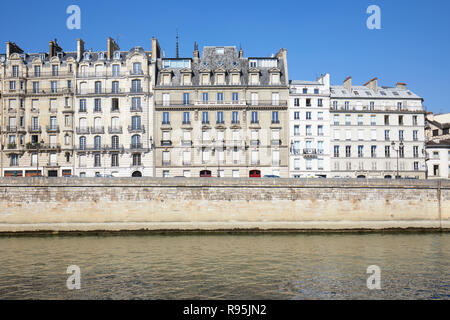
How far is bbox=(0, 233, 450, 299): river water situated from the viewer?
15.1 m

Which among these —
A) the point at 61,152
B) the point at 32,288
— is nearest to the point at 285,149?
the point at 61,152

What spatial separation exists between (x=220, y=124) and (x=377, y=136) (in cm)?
1968

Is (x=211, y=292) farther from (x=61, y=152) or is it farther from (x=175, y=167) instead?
(x=61, y=152)

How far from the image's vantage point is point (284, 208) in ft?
105

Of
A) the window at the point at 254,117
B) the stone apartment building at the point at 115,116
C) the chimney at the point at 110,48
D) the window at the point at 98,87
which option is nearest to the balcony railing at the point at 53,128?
the stone apartment building at the point at 115,116

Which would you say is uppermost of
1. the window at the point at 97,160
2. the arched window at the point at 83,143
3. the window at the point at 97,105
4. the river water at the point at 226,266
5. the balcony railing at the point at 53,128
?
the window at the point at 97,105

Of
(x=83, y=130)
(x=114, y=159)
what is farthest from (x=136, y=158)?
(x=83, y=130)

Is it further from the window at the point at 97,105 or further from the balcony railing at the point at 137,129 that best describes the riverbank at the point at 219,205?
the window at the point at 97,105

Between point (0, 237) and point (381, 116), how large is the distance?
4290cm

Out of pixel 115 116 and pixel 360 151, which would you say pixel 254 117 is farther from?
pixel 115 116

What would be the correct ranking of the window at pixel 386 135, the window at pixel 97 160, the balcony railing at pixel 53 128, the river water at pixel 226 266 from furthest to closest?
1. the window at pixel 386 135
2. the balcony railing at pixel 53 128
3. the window at pixel 97 160
4. the river water at pixel 226 266

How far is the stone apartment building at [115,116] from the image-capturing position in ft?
150

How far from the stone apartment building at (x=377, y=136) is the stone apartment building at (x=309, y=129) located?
47.2 inches

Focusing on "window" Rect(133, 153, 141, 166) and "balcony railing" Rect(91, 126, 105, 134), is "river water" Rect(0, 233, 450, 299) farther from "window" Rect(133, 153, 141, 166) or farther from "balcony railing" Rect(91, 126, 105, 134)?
"balcony railing" Rect(91, 126, 105, 134)
